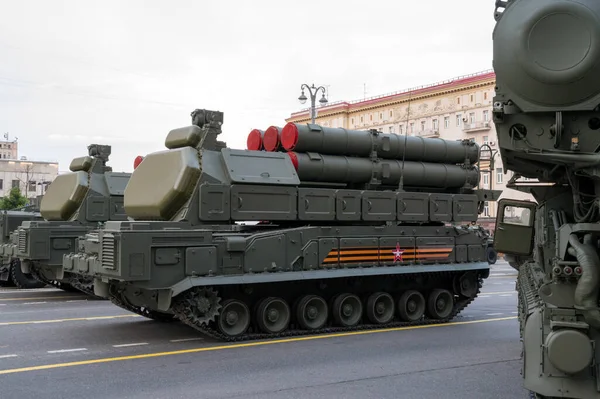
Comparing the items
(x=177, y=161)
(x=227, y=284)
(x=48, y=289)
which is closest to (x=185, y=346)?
(x=227, y=284)

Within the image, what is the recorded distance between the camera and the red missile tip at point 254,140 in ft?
40.9

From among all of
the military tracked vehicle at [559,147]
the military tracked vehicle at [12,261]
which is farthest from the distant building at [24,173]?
the military tracked vehicle at [559,147]

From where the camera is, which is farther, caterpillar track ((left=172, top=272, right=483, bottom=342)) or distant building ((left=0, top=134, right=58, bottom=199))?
distant building ((left=0, top=134, right=58, bottom=199))

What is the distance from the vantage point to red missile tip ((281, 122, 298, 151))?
11727mm

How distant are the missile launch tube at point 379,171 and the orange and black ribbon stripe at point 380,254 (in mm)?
1302

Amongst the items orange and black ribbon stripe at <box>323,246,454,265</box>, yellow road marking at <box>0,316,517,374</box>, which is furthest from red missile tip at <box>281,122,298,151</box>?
yellow road marking at <box>0,316,517,374</box>

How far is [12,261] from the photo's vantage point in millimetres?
18953

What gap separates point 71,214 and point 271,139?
22.9ft

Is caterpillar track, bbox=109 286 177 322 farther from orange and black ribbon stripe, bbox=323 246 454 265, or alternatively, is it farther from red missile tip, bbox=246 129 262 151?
red missile tip, bbox=246 129 262 151

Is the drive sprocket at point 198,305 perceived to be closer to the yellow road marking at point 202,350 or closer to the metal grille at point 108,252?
the yellow road marking at point 202,350

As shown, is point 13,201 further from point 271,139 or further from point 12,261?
point 271,139

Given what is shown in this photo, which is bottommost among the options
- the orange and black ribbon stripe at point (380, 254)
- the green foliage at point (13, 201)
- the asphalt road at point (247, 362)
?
the asphalt road at point (247, 362)

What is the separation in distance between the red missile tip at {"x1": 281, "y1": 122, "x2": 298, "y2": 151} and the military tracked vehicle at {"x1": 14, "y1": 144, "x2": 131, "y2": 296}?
588 centimetres

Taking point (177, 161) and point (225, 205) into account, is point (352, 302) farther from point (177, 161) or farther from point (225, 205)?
point (177, 161)
